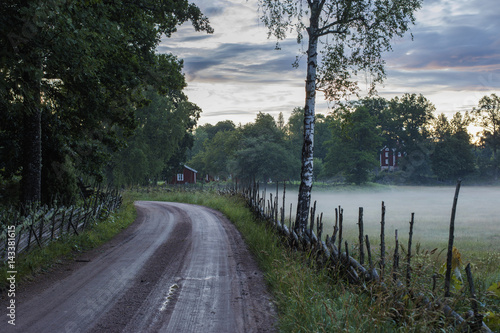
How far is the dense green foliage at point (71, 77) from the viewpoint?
8.45 meters

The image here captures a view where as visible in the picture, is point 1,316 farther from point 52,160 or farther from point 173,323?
point 52,160

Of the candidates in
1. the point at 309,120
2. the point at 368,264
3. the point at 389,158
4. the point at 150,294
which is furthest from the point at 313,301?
the point at 389,158

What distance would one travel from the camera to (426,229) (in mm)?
22875

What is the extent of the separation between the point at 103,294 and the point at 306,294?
154 inches

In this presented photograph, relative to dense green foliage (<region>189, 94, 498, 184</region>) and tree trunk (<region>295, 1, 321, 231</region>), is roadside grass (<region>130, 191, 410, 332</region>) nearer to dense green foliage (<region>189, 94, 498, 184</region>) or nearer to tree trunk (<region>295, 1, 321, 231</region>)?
tree trunk (<region>295, 1, 321, 231</region>)

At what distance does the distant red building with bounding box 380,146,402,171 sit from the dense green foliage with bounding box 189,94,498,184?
582 cm

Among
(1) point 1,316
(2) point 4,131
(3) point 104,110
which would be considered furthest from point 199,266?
(2) point 4,131

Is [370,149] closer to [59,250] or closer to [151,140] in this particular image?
[151,140]

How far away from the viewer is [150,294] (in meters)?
7.20

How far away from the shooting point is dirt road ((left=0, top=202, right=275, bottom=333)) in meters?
5.76

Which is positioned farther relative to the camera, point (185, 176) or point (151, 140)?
point (185, 176)

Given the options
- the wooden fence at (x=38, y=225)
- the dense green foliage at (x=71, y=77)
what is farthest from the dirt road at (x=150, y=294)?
the dense green foliage at (x=71, y=77)

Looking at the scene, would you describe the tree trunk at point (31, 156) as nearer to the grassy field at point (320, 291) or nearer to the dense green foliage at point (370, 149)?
the grassy field at point (320, 291)

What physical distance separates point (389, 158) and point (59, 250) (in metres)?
94.7
